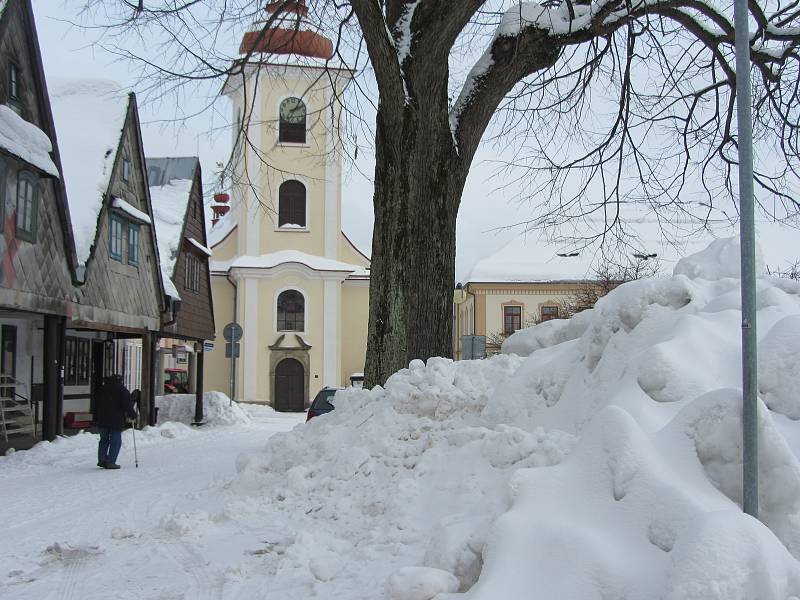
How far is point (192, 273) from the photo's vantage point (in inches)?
991

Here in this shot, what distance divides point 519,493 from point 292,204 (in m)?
37.9

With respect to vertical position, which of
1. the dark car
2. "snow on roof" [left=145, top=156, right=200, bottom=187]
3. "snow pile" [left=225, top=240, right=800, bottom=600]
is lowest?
the dark car

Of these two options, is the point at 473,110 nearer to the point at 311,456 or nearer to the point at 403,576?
the point at 311,456

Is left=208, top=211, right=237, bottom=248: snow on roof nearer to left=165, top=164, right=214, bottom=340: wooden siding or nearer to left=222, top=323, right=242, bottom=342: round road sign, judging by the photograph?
left=165, top=164, right=214, bottom=340: wooden siding

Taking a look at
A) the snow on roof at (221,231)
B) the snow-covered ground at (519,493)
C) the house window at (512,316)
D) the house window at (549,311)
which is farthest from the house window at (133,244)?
the house window at (549,311)

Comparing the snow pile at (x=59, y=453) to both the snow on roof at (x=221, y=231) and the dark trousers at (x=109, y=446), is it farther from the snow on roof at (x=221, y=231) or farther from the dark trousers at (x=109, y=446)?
the snow on roof at (x=221, y=231)

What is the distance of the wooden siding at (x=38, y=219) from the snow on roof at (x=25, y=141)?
0.15 m

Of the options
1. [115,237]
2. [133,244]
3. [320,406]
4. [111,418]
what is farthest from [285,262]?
[111,418]

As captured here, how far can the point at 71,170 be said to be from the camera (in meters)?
17.3

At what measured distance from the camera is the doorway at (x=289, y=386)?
40062 millimetres

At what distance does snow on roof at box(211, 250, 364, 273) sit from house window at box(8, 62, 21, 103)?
25.5 metres

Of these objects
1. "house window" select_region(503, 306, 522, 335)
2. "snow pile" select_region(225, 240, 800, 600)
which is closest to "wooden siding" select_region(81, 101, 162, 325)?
"snow pile" select_region(225, 240, 800, 600)

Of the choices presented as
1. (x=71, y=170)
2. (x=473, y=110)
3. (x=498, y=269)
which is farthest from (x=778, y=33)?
(x=498, y=269)

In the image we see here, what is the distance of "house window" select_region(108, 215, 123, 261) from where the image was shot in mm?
17797
